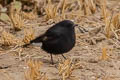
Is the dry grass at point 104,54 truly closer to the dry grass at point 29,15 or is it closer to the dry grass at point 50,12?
the dry grass at point 50,12

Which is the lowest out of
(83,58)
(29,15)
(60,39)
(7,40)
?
(83,58)

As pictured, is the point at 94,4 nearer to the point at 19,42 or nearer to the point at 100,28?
the point at 100,28

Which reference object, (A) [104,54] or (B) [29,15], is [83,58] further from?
(B) [29,15]

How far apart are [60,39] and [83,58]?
2.19 ft

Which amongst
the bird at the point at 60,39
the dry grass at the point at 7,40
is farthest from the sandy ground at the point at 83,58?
the bird at the point at 60,39

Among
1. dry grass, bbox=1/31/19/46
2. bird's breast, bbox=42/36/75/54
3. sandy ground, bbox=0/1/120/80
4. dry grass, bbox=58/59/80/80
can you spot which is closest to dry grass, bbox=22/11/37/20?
sandy ground, bbox=0/1/120/80

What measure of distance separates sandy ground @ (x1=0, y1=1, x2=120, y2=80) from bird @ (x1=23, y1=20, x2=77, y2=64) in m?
0.26

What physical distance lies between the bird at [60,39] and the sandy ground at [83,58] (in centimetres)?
26

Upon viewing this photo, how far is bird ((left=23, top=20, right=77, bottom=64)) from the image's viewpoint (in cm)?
607

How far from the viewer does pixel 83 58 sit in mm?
6578

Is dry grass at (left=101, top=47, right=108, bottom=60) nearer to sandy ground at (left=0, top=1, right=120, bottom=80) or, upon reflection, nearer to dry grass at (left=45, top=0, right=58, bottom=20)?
sandy ground at (left=0, top=1, right=120, bottom=80)

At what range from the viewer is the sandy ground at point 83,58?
5.82 meters

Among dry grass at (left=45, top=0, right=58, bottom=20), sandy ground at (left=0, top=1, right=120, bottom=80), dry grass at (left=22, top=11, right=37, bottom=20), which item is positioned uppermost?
dry grass at (left=45, top=0, right=58, bottom=20)

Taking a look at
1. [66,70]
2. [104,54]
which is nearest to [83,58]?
[104,54]
